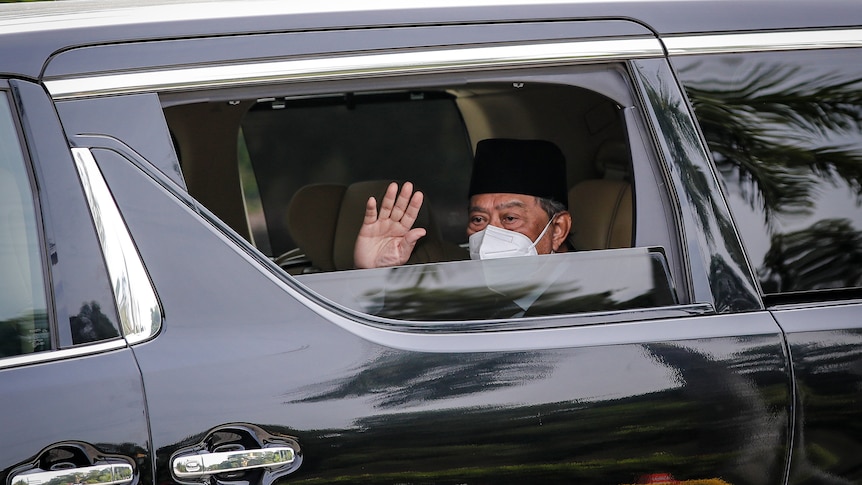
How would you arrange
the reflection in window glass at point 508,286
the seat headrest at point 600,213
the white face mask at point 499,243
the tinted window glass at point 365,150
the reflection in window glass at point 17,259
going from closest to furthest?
the reflection in window glass at point 17,259 < the reflection in window glass at point 508,286 < the seat headrest at point 600,213 < the white face mask at point 499,243 < the tinted window glass at point 365,150

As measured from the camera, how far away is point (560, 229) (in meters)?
2.90

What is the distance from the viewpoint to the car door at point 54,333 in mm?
1597

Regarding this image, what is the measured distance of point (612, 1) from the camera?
1.99 m

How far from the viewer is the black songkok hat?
297 centimetres

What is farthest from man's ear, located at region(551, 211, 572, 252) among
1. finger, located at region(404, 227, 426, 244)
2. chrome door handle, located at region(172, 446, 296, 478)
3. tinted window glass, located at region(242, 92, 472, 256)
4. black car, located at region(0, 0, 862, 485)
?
chrome door handle, located at region(172, 446, 296, 478)

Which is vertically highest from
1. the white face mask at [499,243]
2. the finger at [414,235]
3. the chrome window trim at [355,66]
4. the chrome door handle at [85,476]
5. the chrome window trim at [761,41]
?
the chrome window trim at [355,66]

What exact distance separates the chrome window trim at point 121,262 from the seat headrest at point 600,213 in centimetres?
114

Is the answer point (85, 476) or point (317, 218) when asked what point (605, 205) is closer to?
point (317, 218)

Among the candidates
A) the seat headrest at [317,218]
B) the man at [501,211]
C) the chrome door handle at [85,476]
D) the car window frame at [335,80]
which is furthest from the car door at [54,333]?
the seat headrest at [317,218]

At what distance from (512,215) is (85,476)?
1.65 meters

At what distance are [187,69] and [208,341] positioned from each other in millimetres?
486

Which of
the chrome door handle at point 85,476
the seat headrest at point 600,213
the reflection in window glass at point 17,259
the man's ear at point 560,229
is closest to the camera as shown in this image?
the chrome door handle at point 85,476

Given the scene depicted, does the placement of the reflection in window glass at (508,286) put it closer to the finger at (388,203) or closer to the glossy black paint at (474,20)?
the glossy black paint at (474,20)

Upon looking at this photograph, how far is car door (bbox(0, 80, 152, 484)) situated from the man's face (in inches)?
58.1
